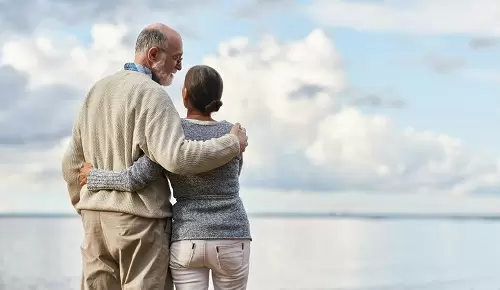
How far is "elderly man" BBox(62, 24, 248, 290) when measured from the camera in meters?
2.96

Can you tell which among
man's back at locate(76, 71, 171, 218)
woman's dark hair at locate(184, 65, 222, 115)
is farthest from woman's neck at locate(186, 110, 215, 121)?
man's back at locate(76, 71, 171, 218)

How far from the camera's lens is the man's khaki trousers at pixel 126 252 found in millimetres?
3012

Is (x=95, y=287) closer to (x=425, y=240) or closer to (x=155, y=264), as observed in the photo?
(x=155, y=264)

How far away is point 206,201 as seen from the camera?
3.01m

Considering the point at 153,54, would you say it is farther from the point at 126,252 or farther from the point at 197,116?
the point at 126,252

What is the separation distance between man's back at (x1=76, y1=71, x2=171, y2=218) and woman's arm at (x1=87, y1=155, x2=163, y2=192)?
0.09ft

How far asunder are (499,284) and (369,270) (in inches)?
64.8

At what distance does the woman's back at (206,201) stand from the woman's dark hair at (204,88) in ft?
0.20

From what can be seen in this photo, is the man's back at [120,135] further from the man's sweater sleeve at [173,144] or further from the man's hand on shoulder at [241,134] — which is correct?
the man's hand on shoulder at [241,134]


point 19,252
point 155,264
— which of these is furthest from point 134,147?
point 19,252

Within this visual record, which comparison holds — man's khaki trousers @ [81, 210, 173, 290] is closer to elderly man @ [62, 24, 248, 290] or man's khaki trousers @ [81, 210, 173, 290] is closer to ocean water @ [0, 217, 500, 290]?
elderly man @ [62, 24, 248, 290]

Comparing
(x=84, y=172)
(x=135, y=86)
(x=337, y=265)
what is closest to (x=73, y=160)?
(x=84, y=172)

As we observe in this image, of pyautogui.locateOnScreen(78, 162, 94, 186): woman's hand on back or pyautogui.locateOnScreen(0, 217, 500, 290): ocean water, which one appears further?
pyautogui.locateOnScreen(0, 217, 500, 290): ocean water

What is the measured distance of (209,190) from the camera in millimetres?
3014
